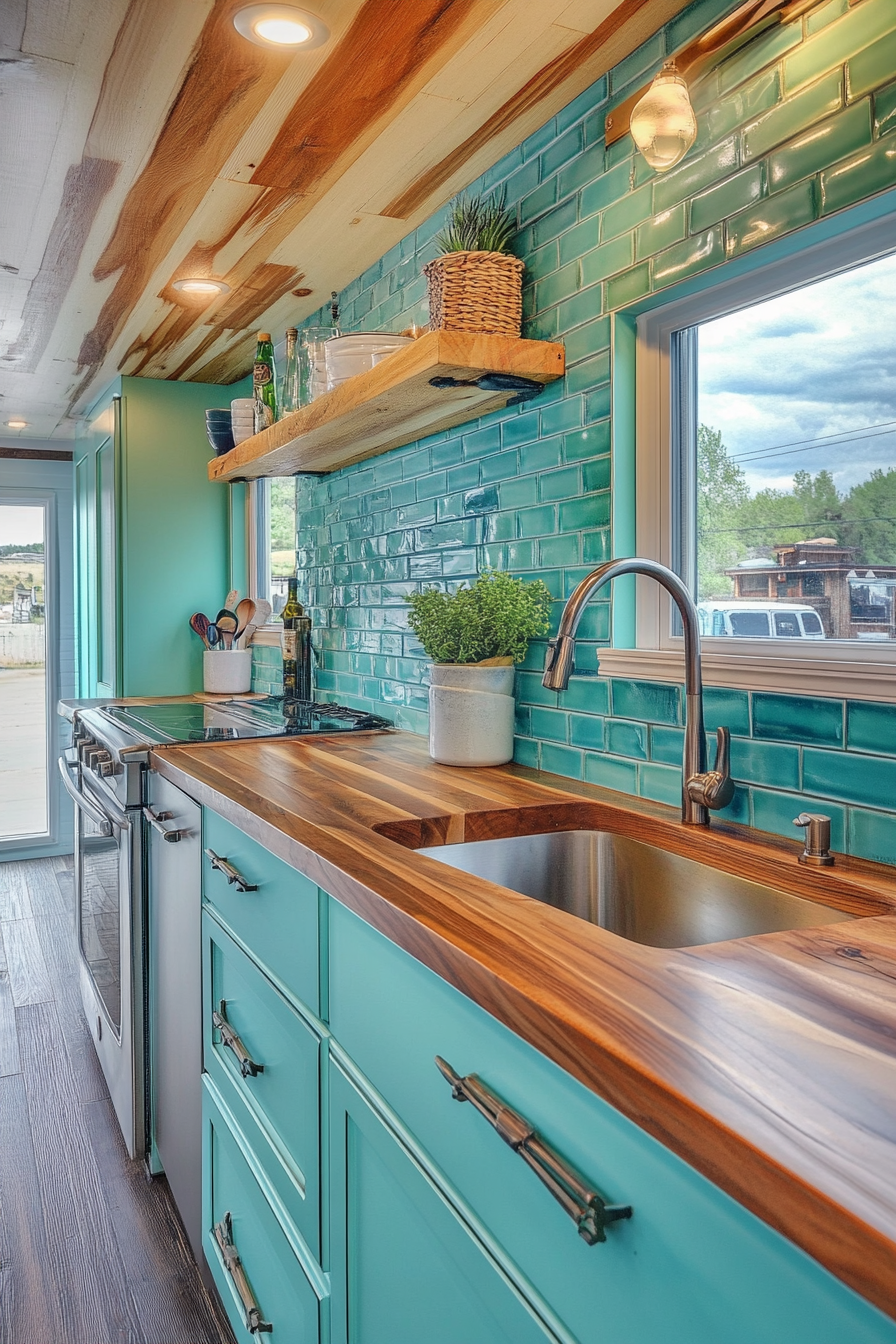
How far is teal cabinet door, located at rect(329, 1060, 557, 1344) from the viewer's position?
81cm

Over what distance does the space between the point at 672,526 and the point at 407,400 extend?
0.62 metres

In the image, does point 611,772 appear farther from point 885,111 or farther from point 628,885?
point 885,111

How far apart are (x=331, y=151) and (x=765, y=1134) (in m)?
1.94

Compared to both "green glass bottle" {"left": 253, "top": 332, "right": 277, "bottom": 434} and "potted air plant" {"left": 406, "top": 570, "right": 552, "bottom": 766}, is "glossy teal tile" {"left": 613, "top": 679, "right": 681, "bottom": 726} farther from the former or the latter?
"green glass bottle" {"left": 253, "top": 332, "right": 277, "bottom": 434}

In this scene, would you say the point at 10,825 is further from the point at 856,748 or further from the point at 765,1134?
the point at 765,1134

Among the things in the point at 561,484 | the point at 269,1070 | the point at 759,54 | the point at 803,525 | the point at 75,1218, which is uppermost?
the point at 759,54

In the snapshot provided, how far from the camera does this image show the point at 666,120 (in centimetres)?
122

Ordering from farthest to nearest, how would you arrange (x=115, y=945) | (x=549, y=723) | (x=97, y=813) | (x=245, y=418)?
1. (x=245, y=418)
2. (x=97, y=813)
3. (x=115, y=945)
4. (x=549, y=723)

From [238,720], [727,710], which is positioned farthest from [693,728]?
[238,720]

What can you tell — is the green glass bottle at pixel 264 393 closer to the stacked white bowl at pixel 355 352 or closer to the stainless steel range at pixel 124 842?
the stacked white bowl at pixel 355 352

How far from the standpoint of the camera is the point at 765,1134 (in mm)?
524

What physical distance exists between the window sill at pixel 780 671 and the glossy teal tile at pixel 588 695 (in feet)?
0.29

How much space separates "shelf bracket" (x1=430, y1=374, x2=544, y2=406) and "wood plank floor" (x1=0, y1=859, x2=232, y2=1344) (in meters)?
1.73

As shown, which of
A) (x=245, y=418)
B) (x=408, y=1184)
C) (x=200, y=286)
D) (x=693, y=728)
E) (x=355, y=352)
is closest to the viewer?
(x=408, y=1184)
